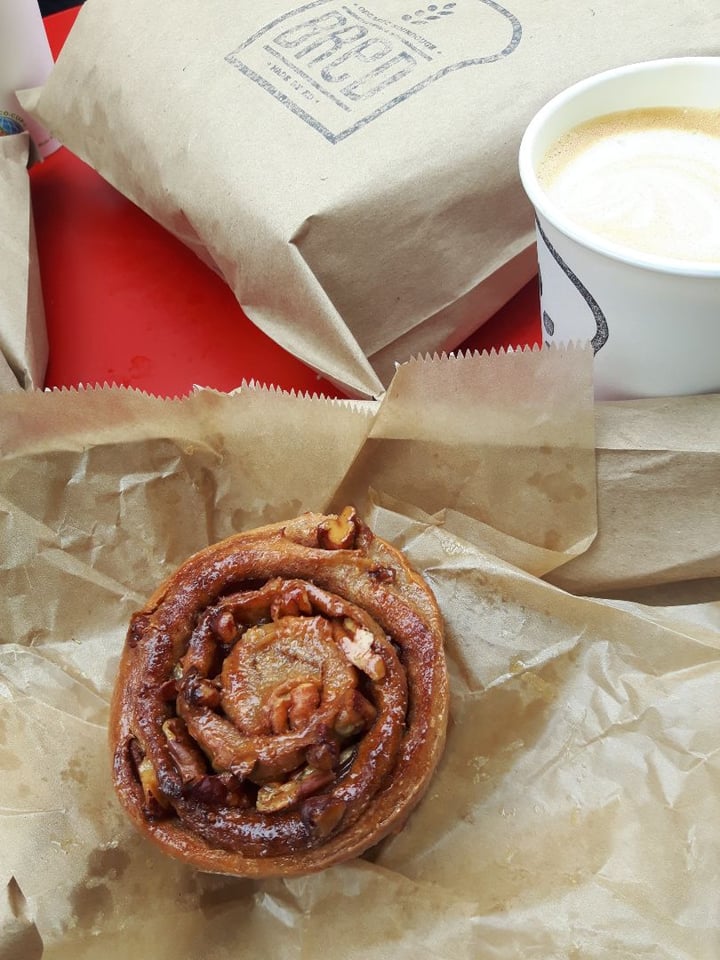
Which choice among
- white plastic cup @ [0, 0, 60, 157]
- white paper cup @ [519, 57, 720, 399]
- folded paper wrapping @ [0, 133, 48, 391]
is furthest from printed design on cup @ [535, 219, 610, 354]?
white plastic cup @ [0, 0, 60, 157]

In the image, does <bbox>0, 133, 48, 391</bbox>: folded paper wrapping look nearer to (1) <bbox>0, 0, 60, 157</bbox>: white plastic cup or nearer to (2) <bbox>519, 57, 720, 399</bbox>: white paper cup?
(1) <bbox>0, 0, 60, 157</bbox>: white plastic cup

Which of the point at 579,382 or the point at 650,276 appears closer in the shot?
the point at 650,276

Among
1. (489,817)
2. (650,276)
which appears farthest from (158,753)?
(650,276)

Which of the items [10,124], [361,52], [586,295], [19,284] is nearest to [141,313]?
[19,284]

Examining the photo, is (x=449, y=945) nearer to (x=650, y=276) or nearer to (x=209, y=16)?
(x=650, y=276)

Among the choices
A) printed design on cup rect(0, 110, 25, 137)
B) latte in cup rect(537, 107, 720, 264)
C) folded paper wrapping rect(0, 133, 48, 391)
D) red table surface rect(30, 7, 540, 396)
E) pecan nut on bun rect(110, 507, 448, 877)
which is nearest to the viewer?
pecan nut on bun rect(110, 507, 448, 877)

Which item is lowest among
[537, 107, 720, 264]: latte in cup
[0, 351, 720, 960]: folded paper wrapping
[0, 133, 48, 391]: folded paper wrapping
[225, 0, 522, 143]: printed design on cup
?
[0, 351, 720, 960]: folded paper wrapping
